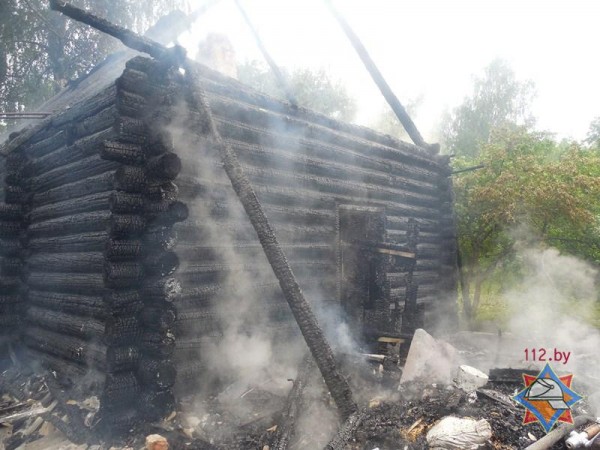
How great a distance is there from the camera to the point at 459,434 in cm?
340

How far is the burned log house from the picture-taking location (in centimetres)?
430

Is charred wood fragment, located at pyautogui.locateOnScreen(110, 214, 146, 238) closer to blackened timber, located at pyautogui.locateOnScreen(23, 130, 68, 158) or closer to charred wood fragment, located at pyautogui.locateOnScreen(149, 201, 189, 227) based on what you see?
charred wood fragment, located at pyautogui.locateOnScreen(149, 201, 189, 227)

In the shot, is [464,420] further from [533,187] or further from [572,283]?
[572,283]

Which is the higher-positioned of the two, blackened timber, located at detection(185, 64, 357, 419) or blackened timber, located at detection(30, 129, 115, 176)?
blackened timber, located at detection(30, 129, 115, 176)

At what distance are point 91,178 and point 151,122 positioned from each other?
1286 mm

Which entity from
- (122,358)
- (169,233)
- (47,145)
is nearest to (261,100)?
(169,233)

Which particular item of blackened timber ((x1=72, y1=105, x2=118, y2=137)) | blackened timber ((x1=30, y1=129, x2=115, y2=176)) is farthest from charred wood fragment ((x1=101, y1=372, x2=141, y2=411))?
blackened timber ((x1=72, y1=105, x2=118, y2=137))

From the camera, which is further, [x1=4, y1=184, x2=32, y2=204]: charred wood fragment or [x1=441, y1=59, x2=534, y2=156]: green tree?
[x1=441, y1=59, x2=534, y2=156]: green tree

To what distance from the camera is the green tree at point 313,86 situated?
108ft

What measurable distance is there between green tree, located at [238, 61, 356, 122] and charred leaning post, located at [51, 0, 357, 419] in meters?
28.9

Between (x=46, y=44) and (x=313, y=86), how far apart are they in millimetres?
20093

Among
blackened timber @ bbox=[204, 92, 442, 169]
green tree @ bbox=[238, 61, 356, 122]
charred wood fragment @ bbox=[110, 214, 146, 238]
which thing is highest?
green tree @ bbox=[238, 61, 356, 122]

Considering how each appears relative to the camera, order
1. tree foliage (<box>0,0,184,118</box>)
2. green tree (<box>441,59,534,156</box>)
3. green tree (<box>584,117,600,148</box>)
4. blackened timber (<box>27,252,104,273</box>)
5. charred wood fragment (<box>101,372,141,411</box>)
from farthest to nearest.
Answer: green tree (<box>584,117,600,148</box>) → green tree (<box>441,59,534,156</box>) → tree foliage (<box>0,0,184,118</box>) → blackened timber (<box>27,252,104,273</box>) → charred wood fragment (<box>101,372,141,411</box>)

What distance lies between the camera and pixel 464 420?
11.7 ft
